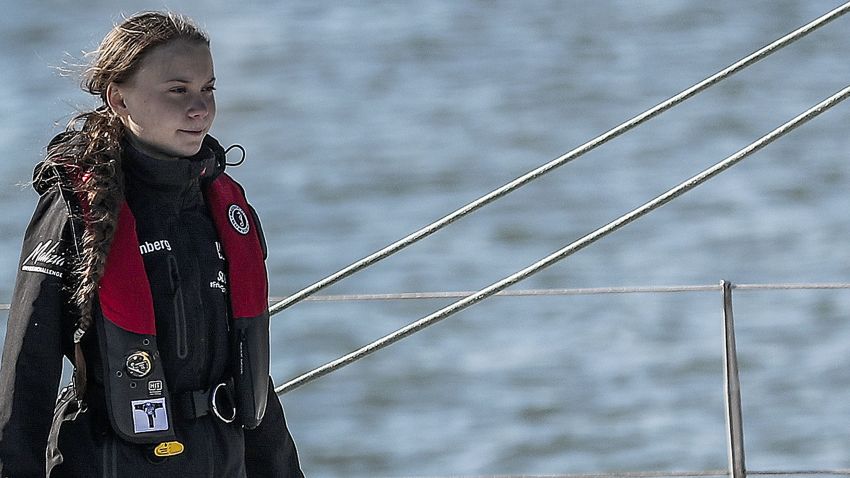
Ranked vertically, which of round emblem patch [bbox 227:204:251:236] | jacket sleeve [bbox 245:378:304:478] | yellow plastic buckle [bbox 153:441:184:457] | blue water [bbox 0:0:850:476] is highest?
blue water [bbox 0:0:850:476]

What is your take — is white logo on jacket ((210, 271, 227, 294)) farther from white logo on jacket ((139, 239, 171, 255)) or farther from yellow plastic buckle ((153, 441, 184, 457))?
yellow plastic buckle ((153, 441, 184, 457))

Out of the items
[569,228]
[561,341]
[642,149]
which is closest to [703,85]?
[561,341]

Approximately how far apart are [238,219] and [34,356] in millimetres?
309

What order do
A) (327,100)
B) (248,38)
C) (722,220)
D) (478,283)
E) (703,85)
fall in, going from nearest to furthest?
(703,85) < (478,283) < (722,220) < (327,100) < (248,38)

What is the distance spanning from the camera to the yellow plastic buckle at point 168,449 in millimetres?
1654

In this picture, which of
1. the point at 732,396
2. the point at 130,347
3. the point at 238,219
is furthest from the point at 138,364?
the point at 732,396

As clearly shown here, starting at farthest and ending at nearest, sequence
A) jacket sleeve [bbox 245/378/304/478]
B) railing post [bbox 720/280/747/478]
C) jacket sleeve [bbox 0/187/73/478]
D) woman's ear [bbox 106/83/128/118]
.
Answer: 1. railing post [bbox 720/280/747/478]
2. jacket sleeve [bbox 245/378/304/478]
3. woman's ear [bbox 106/83/128/118]
4. jacket sleeve [bbox 0/187/73/478]

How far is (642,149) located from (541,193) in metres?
0.94

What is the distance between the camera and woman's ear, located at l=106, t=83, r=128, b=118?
169 cm

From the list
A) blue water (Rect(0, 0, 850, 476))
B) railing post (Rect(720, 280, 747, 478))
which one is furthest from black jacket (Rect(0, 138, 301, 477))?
blue water (Rect(0, 0, 850, 476))

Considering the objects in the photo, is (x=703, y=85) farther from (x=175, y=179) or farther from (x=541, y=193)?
(x=541, y=193)

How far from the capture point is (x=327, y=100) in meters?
11.5

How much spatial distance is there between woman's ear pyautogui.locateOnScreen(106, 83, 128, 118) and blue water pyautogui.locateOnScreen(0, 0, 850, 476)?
565 centimetres

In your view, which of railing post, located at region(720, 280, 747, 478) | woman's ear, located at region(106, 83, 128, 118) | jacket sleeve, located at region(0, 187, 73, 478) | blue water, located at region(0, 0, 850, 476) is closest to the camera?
jacket sleeve, located at region(0, 187, 73, 478)
